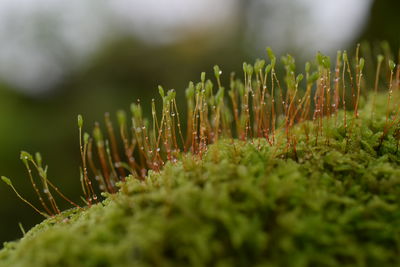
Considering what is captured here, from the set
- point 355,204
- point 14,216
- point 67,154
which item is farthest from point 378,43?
point 14,216

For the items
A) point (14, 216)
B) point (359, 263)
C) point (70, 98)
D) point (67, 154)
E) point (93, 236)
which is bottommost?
point (14, 216)

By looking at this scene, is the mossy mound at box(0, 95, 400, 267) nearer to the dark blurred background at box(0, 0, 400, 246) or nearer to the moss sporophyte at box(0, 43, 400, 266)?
the moss sporophyte at box(0, 43, 400, 266)

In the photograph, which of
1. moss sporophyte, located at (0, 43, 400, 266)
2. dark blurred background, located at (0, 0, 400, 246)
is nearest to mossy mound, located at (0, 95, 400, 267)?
moss sporophyte, located at (0, 43, 400, 266)

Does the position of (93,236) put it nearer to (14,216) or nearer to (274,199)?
(274,199)

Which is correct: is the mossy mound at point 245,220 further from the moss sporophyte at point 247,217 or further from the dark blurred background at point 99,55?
the dark blurred background at point 99,55

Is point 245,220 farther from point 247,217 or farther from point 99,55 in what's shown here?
point 99,55

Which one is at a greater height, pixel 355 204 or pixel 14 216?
pixel 355 204

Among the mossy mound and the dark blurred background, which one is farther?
the dark blurred background
